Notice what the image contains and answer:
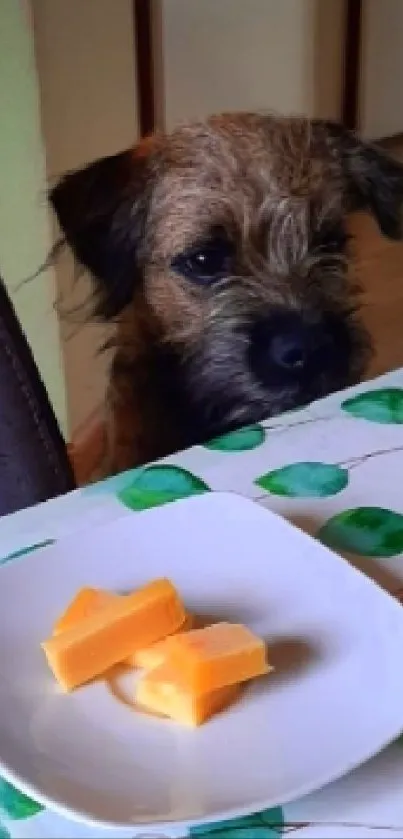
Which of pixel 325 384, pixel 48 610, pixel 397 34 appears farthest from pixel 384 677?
pixel 397 34

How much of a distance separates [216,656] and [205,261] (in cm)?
96

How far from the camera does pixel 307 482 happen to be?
2.64 feet

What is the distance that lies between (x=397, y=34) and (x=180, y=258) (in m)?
2.92

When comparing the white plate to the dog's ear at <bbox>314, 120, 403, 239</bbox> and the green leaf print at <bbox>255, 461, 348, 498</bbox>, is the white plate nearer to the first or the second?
the green leaf print at <bbox>255, 461, 348, 498</bbox>

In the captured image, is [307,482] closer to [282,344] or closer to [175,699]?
[175,699]

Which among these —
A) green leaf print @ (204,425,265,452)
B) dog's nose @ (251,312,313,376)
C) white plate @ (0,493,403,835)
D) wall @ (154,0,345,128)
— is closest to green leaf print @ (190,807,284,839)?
white plate @ (0,493,403,835)

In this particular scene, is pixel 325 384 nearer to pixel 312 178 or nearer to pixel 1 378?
pixel 312 178

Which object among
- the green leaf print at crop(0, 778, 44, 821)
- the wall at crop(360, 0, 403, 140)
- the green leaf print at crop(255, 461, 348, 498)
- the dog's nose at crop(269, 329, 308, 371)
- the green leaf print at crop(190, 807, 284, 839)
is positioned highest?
the green leaf print at crop(0, 778, 44, 821)

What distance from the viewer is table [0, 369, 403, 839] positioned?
74 cm

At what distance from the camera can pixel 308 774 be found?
51 centimetres

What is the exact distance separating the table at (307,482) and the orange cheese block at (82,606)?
0.12 metres

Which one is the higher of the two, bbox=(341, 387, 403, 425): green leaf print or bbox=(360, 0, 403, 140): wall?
bbox=(341, 387, 403, 425): green leaf print

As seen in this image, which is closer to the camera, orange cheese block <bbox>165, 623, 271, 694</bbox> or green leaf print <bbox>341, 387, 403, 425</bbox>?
orange cheese block <bbox>165, 623, 271, 694</bbox>

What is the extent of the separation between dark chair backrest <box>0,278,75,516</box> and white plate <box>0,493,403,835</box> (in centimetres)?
25
